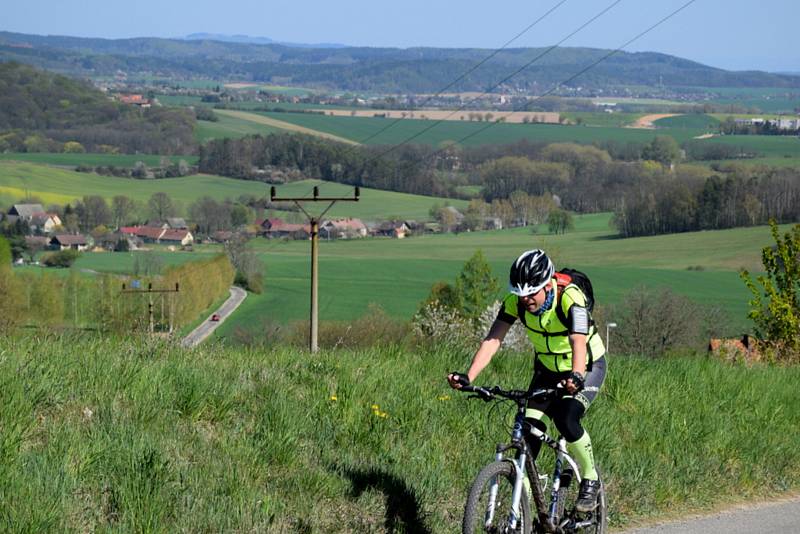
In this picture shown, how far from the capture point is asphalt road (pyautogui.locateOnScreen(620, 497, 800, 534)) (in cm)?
684

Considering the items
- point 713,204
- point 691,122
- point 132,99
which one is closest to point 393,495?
point 713,204

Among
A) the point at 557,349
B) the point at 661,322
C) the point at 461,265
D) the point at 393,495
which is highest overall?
the point at 557,349

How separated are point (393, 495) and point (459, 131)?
5821 inches

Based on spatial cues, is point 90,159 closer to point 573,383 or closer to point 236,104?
point 236,104

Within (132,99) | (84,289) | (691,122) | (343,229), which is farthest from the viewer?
(132,99)

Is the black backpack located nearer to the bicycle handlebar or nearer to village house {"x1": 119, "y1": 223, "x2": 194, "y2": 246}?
the bicycle handlebar

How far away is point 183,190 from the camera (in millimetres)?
106188

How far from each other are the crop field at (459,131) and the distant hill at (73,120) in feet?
61.9

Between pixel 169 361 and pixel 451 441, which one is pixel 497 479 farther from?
pixel 169 361

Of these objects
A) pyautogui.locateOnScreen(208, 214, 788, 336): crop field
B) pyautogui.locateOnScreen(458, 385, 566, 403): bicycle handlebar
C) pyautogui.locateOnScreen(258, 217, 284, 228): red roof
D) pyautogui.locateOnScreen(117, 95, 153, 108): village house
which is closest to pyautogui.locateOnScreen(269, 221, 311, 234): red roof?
pyautogui.locateOnScreen(258, 217, 284, 228): red roof

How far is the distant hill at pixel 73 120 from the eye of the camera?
138 m

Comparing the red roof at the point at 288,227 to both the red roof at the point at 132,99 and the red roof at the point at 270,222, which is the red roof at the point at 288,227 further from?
the red roof at the point at 132,99

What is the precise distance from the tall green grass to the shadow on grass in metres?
0.01

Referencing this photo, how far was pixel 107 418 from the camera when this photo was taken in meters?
6.43
